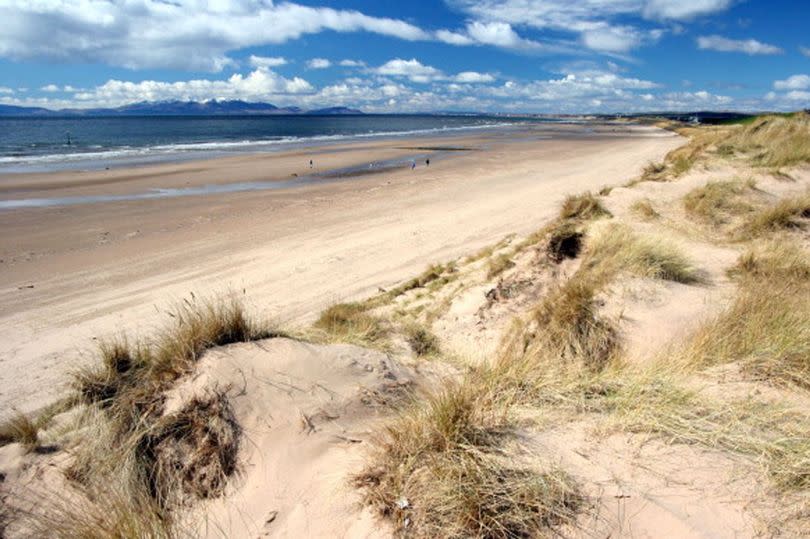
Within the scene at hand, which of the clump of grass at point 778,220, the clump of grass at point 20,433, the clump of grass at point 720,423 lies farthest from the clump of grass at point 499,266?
the clump of grass at point 20,433

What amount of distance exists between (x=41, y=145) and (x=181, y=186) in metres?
32.9

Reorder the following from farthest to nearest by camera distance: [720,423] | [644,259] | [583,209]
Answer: [583,209] < [644,259] < [720,423]

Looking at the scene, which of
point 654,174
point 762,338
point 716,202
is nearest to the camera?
point 762,338

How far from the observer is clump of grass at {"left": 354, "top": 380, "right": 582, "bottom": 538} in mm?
2404

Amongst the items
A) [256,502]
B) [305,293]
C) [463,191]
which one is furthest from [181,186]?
[256,502]

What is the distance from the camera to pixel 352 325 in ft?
21.5

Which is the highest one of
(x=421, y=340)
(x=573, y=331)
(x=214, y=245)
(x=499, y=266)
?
(x=573, y=331)

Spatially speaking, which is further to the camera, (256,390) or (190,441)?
(256,390)

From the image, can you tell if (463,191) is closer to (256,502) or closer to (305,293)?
(305,293)

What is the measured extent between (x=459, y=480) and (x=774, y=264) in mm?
6215

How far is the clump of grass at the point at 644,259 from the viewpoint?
260 inches

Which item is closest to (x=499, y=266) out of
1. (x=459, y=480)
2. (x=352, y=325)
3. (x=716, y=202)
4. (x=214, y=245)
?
(x=352, y=325)

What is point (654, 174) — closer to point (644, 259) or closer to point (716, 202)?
point (716, 202)

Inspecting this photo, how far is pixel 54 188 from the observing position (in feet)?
68.3
